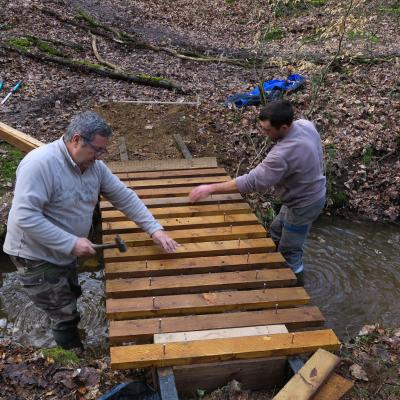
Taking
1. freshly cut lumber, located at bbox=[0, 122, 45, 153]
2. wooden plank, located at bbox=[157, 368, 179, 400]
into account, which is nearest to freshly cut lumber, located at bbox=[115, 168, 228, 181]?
freshly cut lumber, located at bbox=[0, 122, 45, 153]

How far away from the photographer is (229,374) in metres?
3.23

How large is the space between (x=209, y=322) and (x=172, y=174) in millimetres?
3201

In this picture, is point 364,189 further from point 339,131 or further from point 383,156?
point 339,131

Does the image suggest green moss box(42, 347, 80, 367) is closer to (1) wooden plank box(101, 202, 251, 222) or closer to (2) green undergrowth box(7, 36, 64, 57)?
(1) wooden plank box(101, 202, 251, 222)

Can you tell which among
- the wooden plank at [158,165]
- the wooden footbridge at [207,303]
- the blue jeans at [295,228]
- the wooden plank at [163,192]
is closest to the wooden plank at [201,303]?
the wooden footbridge at [207,303]

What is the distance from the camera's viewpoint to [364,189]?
754 centimetres

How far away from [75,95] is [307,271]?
6.37 metres

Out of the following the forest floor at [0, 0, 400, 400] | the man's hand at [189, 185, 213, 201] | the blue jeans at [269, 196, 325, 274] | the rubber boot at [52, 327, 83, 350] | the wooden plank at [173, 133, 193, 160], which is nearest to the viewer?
the forest floor at [0, 0, 400, 400]

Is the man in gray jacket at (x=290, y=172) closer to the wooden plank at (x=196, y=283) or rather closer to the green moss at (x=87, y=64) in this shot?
the wooden plank at (x=196, y=283)

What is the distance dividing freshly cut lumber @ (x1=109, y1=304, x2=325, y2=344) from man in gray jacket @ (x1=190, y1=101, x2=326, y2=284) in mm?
1262

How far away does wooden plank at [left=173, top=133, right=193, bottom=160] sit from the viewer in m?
7.34

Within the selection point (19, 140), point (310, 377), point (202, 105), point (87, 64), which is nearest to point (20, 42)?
point (87, 64)

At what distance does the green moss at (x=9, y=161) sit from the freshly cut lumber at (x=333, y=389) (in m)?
5.27

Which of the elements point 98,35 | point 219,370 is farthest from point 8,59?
point 219,370
